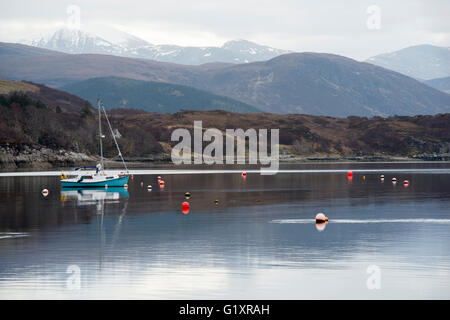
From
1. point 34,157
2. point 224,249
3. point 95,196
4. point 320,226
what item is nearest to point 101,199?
point 95,196

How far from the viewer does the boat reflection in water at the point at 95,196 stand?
56.5m

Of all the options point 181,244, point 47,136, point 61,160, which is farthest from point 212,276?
point 47,136

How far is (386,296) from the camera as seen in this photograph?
69.3 feet

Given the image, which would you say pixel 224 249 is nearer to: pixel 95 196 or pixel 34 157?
pixel 95 196

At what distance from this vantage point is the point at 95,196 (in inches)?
2564

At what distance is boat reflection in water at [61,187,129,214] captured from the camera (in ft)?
185

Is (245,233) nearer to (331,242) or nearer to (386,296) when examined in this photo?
(331,242)

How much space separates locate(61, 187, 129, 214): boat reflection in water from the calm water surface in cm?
73

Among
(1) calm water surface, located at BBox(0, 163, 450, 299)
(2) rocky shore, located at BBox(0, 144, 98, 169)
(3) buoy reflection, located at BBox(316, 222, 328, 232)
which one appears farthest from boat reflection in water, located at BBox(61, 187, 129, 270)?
(2) rocky shore, located at BBox(0, 144, 98, 169)

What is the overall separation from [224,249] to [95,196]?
37056 millimetres

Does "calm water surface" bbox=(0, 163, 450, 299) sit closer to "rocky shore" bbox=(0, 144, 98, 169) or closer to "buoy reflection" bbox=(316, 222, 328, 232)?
"buoy reflection" bbox=(316, 222, 328, 232)

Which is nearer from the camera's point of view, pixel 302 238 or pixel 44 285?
pixel 44 285

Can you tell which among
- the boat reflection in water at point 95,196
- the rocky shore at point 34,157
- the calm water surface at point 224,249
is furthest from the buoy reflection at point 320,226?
the rocky shore at point 34,157
